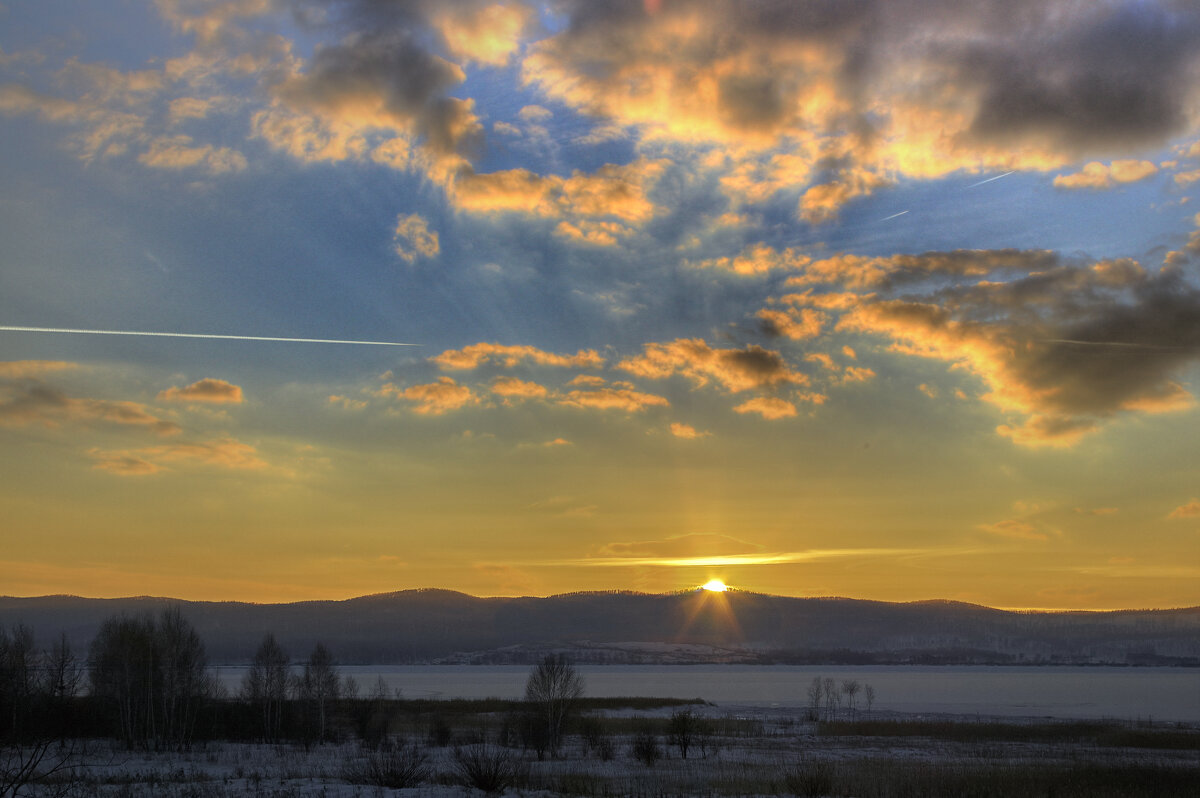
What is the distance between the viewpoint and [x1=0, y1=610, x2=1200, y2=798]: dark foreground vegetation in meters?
32.1

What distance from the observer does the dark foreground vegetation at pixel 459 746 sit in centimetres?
3206

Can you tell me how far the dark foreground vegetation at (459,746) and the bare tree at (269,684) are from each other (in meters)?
0.22

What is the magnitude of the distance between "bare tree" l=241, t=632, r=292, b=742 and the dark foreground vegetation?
217 mm

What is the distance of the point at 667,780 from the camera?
36.6 meters

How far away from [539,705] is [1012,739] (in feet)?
123

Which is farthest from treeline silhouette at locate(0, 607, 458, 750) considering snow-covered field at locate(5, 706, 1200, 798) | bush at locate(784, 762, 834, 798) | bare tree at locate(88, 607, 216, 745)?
bush at locate(784, 762, 834, 798)

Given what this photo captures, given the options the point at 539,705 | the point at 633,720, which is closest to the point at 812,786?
the point at 539,705

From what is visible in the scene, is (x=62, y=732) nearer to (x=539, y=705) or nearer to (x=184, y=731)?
(x=184, y=731)

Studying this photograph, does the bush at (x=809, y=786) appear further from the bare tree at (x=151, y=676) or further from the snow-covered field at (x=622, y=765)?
the bare tree at (x=151, y=676)

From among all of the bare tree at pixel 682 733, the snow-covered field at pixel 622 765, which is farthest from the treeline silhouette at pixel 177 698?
the bare tree at pixel 682 733

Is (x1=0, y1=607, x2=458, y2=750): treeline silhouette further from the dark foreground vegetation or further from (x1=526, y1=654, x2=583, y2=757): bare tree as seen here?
(x1=526, y1=654, x2=583, y2=757): bare tree

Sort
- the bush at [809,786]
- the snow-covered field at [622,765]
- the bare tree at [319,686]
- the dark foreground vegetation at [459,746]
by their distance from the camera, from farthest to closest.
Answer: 1. the bare tree at [319,686]
2. the dark foreground vegetation at [459,746]
3. the bush at [809,786]
4. the snow-covered field at [622,765]

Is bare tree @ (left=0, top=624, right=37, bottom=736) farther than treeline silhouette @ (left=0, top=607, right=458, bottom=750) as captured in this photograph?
No

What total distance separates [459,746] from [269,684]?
28.9m
